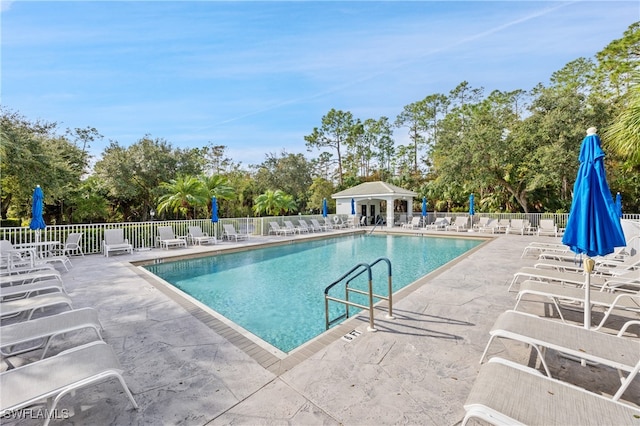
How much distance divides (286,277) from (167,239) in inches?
268

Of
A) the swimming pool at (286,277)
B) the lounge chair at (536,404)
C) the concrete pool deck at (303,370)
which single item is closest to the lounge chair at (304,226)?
the swimming pool at (286,277)

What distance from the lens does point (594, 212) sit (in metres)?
3.23

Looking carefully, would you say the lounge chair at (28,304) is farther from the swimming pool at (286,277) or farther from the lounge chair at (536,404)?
the lounge chair at (536,404)

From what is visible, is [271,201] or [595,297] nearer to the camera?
[595,297]

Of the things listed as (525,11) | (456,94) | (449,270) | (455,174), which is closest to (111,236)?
(449,270)

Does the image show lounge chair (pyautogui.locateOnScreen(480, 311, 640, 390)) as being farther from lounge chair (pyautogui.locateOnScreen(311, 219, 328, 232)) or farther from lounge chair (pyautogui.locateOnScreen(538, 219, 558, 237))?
lounge chair (pyautogui.locateOnScreen(311, 219, 328, 232))

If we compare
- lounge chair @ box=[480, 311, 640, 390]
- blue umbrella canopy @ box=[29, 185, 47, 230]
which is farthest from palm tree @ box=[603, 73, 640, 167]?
blue umbrella canopy @ box=[29, 185, 47, 230]

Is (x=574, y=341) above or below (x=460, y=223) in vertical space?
below

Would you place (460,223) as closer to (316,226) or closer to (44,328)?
(316,226)

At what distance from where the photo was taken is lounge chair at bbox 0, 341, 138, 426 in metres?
2.02

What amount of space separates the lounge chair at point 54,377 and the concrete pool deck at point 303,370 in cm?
42

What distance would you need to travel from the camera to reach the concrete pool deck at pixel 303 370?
2.42 metres

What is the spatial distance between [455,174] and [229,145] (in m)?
26.5

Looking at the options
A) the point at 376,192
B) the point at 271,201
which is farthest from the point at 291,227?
the point at 376,192
